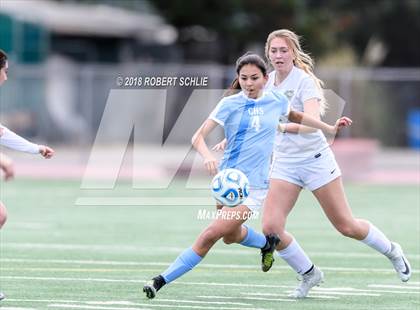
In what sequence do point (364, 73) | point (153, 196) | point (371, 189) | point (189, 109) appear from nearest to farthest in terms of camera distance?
point (153, 196), point (371, 189), point (364, 73), point (189, 109)

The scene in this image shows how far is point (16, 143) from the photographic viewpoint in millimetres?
9789

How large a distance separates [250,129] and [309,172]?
0.70 m

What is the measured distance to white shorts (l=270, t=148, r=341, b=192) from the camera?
998cm

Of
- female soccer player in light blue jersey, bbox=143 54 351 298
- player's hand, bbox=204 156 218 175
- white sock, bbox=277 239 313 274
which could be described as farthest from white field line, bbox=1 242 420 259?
player's hand, bbox=204 156 218 175

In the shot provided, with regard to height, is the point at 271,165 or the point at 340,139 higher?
the point at 271,165

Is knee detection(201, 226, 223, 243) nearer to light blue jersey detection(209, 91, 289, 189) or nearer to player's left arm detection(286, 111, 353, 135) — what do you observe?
light blue jersey detection(209, 91, 289, 189)

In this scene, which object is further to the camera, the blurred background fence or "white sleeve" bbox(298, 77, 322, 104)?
the blurred background fence

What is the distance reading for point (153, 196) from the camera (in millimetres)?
→ 21859

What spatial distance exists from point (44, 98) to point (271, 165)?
2383 centimetres

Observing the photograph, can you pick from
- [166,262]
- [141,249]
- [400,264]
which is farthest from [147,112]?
[400,264]

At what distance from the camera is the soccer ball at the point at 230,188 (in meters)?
9.25

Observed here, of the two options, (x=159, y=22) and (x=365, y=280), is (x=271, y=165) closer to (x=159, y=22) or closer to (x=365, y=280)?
(x=365, y=280)

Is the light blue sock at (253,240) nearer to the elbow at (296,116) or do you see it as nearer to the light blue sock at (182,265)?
the light blue sock at (182,265)

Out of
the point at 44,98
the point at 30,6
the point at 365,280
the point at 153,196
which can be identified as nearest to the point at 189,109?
the point at 44,98
